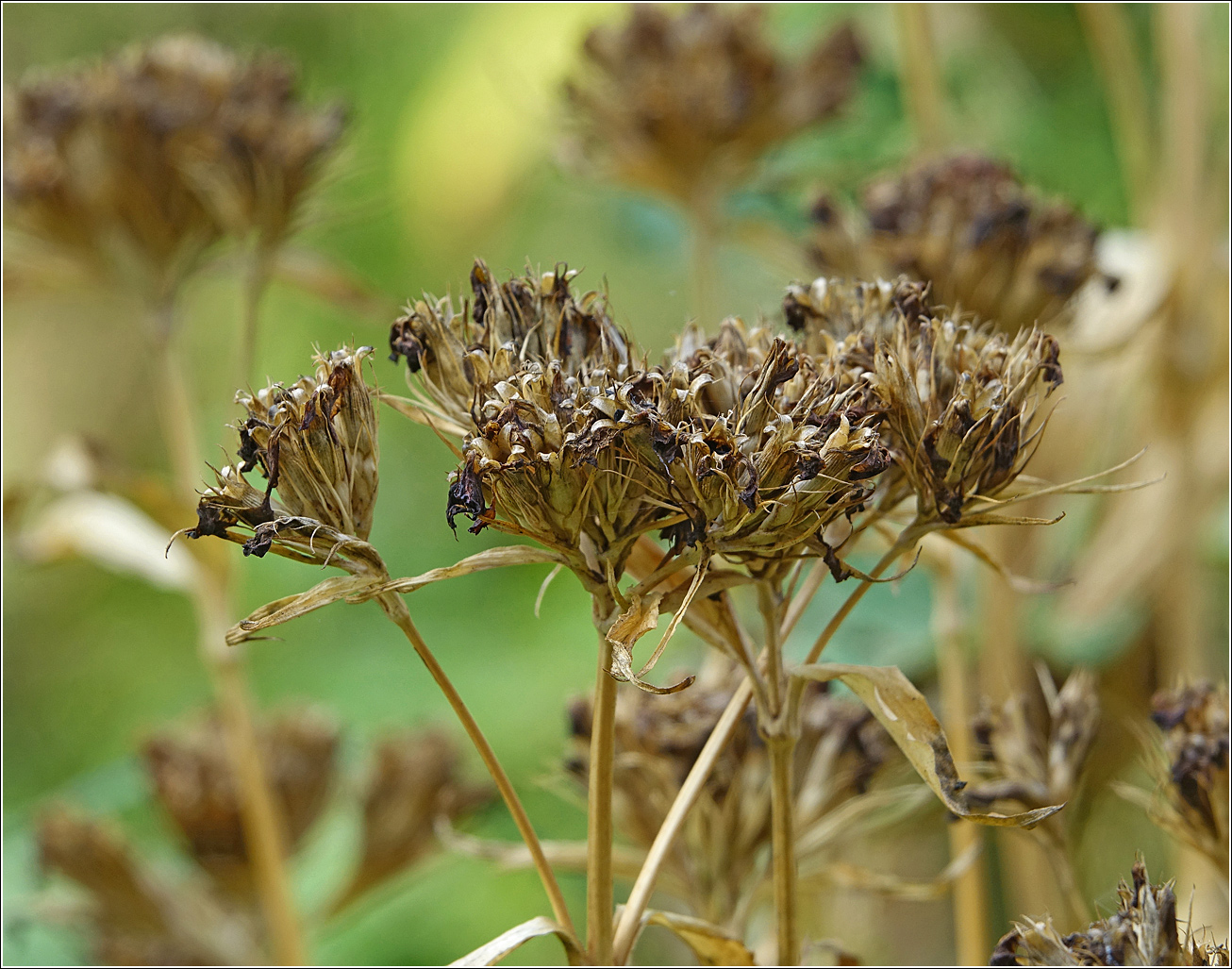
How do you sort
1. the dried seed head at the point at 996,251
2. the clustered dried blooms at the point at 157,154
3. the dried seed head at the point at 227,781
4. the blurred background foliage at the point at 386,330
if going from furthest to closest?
the blurred background foliage at the point at 386,330 → the dried seed head at the point at 227,781 → the clustered dried blooms at the point at 157,154 → the dried seed head at the point at 996,251

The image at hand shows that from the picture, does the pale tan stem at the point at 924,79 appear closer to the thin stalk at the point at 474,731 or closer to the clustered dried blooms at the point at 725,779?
the clustered dried blooms at the point at 725,779

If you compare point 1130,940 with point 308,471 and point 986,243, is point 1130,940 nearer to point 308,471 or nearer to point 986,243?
point 308,471

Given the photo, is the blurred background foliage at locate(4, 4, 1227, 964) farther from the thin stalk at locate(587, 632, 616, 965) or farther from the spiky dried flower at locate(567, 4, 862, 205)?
the thin stalk at locate(587, 632, 616, 965)

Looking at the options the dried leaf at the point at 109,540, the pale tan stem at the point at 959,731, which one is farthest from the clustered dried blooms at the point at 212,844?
the pale tan stem at the point at 959,731

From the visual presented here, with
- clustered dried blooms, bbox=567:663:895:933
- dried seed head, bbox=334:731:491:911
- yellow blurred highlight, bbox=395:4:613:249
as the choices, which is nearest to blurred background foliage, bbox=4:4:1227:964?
yellow blurred highlight, bbox=395:4:613:249

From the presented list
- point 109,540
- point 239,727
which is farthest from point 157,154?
point 239,727

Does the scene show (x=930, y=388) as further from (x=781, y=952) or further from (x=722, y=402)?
(x=781, y=952)
